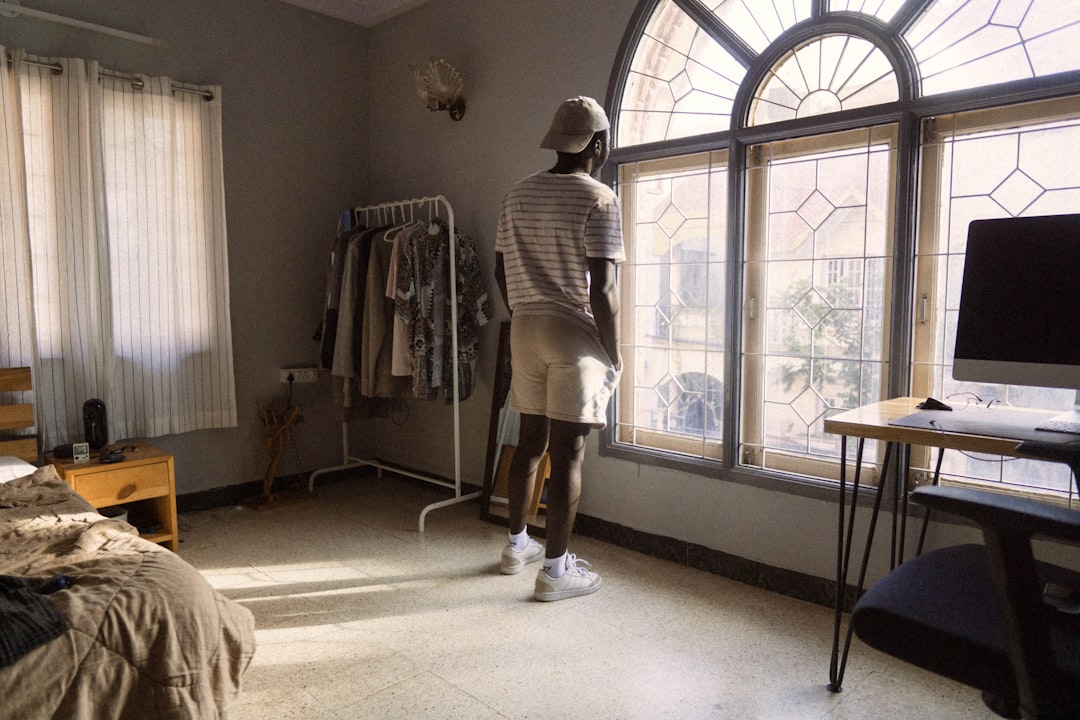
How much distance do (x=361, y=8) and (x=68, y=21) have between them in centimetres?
151

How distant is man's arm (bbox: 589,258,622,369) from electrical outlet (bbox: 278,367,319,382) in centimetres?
212

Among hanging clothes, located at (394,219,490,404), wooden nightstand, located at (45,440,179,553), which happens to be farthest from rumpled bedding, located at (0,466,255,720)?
hanging clothes, located at (394,219,490,404)

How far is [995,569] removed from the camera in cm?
101

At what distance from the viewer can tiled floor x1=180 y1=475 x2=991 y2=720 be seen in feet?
6.24

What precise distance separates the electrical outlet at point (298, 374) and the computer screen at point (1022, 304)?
10.4 ft

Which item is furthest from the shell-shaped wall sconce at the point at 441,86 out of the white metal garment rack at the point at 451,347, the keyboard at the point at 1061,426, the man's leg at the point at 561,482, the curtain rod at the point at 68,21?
the keyboard at the point at 1061,426

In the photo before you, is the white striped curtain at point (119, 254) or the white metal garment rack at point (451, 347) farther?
the white metal garment rack at point (451, 347)

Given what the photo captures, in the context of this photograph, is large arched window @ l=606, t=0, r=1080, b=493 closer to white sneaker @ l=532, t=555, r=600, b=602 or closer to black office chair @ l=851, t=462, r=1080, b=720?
white sneaker @ l=532, t=555, r=600, b=602

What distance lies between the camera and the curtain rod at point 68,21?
9.68 feet

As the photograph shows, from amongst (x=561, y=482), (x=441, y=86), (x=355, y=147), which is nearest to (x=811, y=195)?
(x=561, y=482)

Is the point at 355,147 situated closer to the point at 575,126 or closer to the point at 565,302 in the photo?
the point at 575,126

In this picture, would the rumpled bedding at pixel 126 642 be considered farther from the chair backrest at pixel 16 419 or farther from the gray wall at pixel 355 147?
the gray wall at pixel 355 147

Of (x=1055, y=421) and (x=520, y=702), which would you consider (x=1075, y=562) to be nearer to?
(x=1055, y=421)

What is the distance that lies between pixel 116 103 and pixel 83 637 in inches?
109
